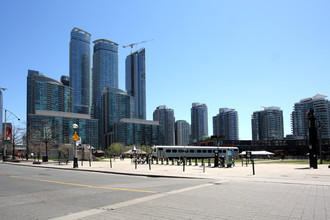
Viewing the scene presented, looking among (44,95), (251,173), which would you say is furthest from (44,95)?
(251,173)

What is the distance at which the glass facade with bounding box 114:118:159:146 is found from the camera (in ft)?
586

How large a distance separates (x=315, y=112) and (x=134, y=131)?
374 ft

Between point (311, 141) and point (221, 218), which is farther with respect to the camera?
point (311, 141)

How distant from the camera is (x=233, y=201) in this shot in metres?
8.67

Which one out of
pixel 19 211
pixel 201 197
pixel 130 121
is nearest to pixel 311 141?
Answer: pixel 201 197

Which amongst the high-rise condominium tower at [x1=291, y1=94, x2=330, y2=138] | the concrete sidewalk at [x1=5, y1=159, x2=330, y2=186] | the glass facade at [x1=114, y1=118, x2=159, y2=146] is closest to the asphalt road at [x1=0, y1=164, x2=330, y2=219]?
the concrete sidewalk at [x1=5, y1=159, x2=330, y2=186]

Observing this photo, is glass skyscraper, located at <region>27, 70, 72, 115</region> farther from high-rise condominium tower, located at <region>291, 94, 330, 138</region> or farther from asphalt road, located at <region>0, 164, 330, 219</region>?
asphalt road, located at <region>0, 164, 330, 219</region>

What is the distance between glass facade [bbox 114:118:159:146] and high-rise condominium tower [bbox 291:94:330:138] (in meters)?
96.9

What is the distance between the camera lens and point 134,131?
611 feet

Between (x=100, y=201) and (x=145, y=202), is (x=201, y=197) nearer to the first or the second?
(x=145, y=202)

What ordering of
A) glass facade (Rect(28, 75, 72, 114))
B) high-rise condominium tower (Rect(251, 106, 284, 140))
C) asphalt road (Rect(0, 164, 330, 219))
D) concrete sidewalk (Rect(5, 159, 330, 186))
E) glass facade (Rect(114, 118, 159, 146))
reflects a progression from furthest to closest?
high-rise condominium tower (Rect(251, 106, 284, 140)) < glass facade (Rect(28, 75, 72, 114)) < glass facade (Rect(114, 118, 159, 146)) < concrete sidewalk (Rect(5, 159, 330, 186)) < asphalt road (Rect(0, 164, 330, 219))

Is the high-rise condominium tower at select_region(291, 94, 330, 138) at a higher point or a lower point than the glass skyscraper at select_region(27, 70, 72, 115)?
lower

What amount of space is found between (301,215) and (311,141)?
2075 centimetres

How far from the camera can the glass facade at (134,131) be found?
7028 inches
